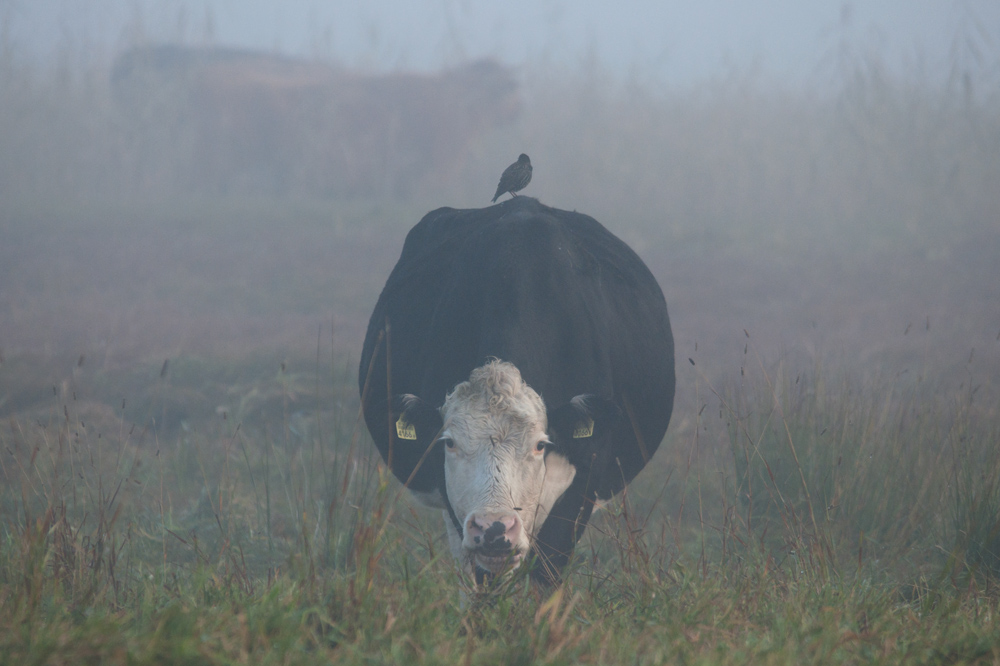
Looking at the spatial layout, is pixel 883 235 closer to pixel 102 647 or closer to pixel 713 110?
pixel 713 110

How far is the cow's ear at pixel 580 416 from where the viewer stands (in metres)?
3.37

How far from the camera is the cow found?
3.23 m

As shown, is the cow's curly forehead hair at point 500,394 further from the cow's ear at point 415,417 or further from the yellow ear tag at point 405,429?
the yellow ear tag at point 405,429

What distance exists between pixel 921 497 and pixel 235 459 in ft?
15.8

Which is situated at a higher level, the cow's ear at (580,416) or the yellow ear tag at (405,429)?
the cow's ear at (580,416)

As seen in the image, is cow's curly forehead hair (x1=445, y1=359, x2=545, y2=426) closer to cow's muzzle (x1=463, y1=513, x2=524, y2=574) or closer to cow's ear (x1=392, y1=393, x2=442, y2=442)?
cow's ear (x1=392, y1=393, x2=442, y2=442)

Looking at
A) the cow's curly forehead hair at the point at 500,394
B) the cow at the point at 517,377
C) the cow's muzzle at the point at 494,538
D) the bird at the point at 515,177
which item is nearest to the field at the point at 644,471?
the cow's muzzle at the point at 494,538

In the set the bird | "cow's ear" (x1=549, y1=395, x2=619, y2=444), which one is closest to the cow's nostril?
"cow's ear" (x1=549, y1=395, x2=619, y2=444)

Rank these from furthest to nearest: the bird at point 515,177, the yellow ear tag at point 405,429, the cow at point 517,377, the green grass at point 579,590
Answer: the bird at point 515,177 < the yellow ear tag at point 405,429 < the cow at point 517,377 < the green grass at point 579,590

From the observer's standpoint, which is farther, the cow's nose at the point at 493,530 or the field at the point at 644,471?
the cow's nose at the point at 493,530

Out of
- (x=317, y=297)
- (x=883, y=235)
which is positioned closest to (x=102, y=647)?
(x=317, y=297)

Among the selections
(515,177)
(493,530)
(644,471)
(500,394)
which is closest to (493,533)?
(493,530)

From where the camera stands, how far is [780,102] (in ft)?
57.0

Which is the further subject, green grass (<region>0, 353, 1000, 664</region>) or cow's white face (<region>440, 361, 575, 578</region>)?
cow's white face (<region>440, 361, 575, 578</region>)
